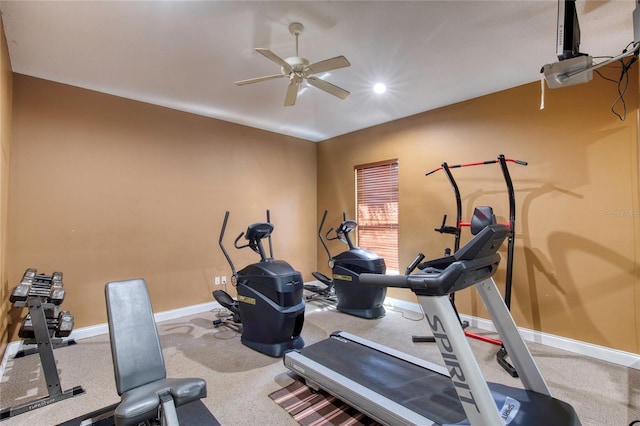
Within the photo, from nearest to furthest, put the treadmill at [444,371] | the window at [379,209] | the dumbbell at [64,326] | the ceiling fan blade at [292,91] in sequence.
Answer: the treadmill at [444,371], the dumbbell at [64,326], the ceiling fan blade at [292,91], the window at [379,209]

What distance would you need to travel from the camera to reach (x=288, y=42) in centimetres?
271

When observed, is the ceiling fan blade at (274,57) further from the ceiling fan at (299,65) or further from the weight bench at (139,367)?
the weight bench at (139,367)

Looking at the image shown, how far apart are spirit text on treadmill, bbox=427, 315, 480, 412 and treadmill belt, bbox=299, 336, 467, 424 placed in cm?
47

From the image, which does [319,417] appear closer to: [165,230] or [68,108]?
[165,230]

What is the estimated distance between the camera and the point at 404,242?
471 centimetres

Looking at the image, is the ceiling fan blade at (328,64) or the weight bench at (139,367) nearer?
the weight bench at (139,367)

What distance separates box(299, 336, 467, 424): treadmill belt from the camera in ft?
6.19

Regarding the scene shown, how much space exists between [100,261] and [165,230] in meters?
0.83

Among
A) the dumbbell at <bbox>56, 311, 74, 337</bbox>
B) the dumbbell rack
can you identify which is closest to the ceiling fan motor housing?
the dumbbell rack

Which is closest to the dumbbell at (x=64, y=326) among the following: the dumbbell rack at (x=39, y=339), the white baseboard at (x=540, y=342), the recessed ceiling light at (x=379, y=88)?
the dumbbell rack at (x=39, y=339)

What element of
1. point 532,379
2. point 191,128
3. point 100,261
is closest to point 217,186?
point 191,128

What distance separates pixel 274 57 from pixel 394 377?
104 inches

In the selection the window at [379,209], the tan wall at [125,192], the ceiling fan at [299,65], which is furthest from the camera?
the window at [379,209]

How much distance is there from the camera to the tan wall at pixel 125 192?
11.0ft
